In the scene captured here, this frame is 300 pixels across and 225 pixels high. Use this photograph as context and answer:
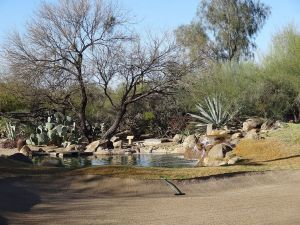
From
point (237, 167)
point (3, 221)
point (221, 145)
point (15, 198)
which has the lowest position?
point (3, 221)

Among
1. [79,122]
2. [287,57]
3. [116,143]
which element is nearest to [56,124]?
[79,122]

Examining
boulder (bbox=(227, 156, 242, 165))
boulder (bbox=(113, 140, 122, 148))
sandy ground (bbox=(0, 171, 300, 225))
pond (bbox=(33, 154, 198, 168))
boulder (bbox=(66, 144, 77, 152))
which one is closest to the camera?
sandy ground (bbox=(0, 171, 300, 225))

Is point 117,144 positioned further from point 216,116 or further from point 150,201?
point 150,201

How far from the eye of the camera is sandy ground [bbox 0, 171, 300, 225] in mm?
7383

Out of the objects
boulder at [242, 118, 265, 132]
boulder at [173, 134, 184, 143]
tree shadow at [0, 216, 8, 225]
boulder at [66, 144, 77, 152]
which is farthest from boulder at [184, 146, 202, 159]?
tree shadow at [0, 216, 8, 225]

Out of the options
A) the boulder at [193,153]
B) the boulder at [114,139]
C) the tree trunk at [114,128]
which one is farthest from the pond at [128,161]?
the tree trunk at [114,128]

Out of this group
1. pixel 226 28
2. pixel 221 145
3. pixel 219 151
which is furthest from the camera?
pixel 226 28

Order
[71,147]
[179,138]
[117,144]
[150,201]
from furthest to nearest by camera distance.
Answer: [179,138]
[117,144]
[71,147]
[150,201]

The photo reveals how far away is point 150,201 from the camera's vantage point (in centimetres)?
894

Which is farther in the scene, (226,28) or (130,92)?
(226,28)

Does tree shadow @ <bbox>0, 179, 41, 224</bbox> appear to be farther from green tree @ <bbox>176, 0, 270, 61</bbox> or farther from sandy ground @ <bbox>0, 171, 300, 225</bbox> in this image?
green tree @ <bbox>176, 0, 270, 61</bbox>

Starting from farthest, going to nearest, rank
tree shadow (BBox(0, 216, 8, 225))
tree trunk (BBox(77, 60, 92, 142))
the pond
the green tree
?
the green tree < tree trunk (BBox(77, 60, 92, 142)) < the pond < tree shadow (BBox(0, 216, 8, 225))

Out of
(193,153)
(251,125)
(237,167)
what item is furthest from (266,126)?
(237,167)

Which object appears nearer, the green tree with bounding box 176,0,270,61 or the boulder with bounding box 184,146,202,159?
the boulder with bounding box 184,146,202,159
